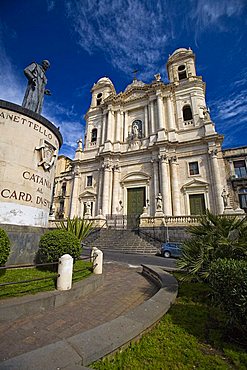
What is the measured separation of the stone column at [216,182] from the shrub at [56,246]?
18.2 metres

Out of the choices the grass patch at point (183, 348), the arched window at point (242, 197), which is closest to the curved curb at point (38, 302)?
the grass patch at point (183, 348)

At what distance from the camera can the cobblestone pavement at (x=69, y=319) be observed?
8.79 feet

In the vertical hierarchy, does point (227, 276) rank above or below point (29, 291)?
above

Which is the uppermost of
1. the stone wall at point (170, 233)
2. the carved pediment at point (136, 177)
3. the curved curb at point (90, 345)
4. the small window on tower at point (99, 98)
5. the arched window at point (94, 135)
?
the small window on tower at point (99, 98)

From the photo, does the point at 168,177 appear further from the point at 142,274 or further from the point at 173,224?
the point at 142,274

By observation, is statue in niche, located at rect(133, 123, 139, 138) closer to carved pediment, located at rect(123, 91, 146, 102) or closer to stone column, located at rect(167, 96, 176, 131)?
stone column, located at rect(167, 96, 176, 131)

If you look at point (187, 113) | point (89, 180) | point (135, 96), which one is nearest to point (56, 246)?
point (89, 180)

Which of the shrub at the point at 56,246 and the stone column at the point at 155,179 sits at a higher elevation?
the stone column at the point at 155,179

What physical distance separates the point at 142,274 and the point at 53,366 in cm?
620

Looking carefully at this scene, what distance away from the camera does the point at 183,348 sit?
2.59 m

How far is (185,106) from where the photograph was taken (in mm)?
26781

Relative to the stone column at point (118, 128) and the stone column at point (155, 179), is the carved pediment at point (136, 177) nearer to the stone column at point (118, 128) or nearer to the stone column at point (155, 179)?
the stone column at point (155, 179)

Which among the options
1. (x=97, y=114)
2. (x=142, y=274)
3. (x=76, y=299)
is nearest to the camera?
(x=76, y=299)

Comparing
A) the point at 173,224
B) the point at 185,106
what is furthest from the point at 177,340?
the point at 185,106
